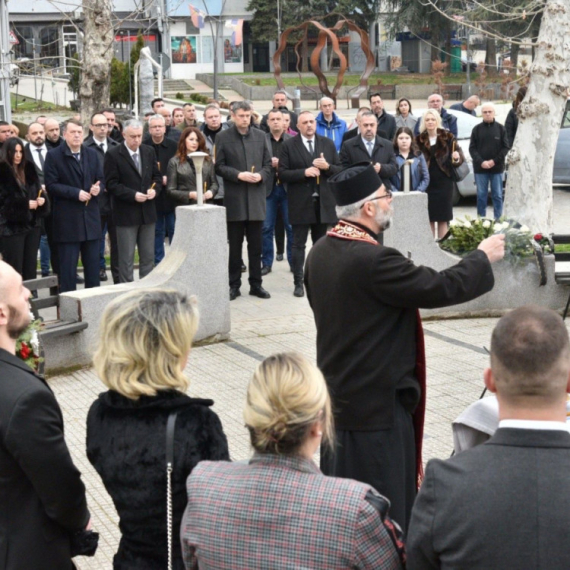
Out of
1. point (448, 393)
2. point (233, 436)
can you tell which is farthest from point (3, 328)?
point (448, 393)

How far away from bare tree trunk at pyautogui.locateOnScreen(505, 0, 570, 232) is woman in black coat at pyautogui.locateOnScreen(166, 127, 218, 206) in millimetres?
3625

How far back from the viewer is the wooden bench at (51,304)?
28.0 ft

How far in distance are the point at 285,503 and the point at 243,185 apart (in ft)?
27.9

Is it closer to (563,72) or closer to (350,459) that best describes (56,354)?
(350,459)

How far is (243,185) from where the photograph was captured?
11125mm

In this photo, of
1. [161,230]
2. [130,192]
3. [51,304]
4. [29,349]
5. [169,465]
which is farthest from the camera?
[161,230]

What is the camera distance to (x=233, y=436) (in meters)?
7.20

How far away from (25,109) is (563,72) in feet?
107

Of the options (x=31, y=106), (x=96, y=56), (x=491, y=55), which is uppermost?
(x=491, y=55)

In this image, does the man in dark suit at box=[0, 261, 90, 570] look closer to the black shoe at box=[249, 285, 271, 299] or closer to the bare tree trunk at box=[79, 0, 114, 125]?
the black shoe at box=[249, 285, 271, 299]

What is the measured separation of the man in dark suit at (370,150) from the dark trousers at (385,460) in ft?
24.7

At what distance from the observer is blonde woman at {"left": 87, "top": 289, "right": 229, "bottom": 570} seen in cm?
335

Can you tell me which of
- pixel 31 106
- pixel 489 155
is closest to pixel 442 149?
pixel 489 155

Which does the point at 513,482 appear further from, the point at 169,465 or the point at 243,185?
the point at 243,185
